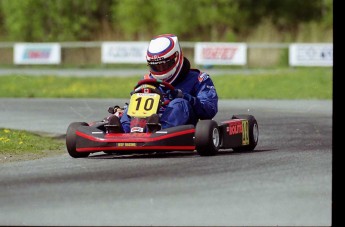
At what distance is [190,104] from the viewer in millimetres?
11828

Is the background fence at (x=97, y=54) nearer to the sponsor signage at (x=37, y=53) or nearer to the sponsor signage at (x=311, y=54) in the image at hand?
the sponsor signage at (x=37, y=53)

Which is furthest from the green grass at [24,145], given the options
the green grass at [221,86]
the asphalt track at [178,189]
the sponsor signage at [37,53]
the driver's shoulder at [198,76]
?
the sponsor signage at [37,53]

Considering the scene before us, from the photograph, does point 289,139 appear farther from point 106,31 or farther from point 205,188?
point 106,31

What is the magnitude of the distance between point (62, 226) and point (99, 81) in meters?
24.5

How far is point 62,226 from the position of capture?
7180 millimetres

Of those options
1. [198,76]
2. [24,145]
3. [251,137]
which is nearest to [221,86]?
[24,145]

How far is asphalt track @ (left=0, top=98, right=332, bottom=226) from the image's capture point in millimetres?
7504

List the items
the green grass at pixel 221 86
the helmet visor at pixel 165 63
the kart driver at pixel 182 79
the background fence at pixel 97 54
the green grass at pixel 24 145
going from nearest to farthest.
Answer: the kart driver at pixel 182 79, the helmet visor at pixel 165 63, the green grass at pixel 24 145, the green grass at pixel 221 86, the background fence at pixel 97 54

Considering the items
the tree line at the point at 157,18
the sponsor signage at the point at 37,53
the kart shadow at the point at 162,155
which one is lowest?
the kart shadow at the point at 162,155

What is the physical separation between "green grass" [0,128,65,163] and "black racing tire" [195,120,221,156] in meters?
2.15

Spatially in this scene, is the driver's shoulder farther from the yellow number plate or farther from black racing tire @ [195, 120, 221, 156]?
black racing tire @ [195, 120, 221, 156]

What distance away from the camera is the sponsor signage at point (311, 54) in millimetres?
35250

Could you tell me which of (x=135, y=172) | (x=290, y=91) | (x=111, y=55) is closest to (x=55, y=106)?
(x=290, y=91)

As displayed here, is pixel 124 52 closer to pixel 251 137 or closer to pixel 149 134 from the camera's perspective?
pixel 251 137
